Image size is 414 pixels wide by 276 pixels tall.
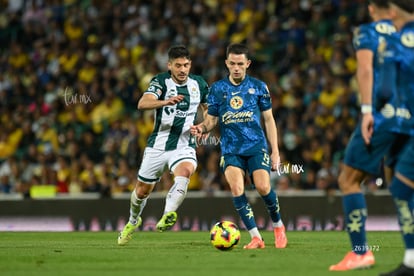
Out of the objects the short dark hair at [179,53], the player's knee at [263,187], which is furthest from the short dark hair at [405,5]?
the short dark hair at [179,53]

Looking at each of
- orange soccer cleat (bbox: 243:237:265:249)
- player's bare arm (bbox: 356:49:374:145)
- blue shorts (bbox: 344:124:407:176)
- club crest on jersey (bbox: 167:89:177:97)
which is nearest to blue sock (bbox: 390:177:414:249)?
blue shorts (bbox: 344:124:407:176)

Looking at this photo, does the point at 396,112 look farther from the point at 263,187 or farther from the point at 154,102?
the point at 154,102

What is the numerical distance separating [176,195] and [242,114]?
49.8 inches

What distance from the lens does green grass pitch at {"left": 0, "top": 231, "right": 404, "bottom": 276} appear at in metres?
8.48

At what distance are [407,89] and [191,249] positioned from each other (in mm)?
4127

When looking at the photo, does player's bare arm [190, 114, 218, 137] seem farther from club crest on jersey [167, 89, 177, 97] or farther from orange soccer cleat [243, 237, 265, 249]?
orange soccer cleat [243, 237, 265, 249]

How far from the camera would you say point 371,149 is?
804cm

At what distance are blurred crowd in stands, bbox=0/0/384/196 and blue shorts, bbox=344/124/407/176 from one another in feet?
30.3

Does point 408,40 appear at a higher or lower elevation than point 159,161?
higher

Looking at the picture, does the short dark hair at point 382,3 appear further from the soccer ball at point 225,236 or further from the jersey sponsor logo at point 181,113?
the jersey sponsor logo at point 181,113

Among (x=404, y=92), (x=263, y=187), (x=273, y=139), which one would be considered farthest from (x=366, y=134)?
(x=273, y=139)

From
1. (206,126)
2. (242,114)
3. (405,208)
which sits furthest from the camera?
(206,126)

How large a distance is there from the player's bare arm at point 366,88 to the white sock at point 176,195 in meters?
4.39

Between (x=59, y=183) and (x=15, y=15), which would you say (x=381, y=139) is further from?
(x=15, y=15)
